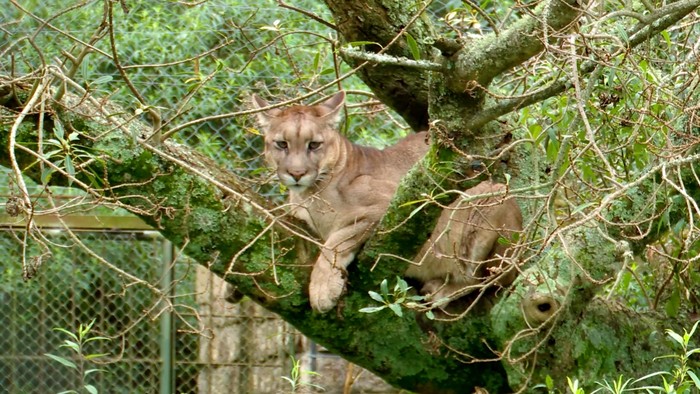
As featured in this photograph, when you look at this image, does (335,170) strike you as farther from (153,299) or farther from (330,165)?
(153,299)

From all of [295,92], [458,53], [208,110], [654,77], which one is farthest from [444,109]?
[208,110]

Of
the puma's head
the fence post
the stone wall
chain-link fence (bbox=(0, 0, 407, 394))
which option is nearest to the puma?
the puma's head

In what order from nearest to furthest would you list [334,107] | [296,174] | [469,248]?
[469,248] < [296,174] < [334,107]

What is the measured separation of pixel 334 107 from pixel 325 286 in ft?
4.69

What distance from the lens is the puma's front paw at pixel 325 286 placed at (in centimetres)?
536

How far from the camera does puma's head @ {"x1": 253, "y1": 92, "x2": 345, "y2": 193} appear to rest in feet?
20.2

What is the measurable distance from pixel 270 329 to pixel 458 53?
13.5 feet

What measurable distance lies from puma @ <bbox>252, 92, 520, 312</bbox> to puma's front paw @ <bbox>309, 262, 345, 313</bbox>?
0.43 meters

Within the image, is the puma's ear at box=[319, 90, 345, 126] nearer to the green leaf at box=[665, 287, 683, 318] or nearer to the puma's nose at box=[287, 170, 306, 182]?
the puma's nose at box=[287, 170, 306, 182]

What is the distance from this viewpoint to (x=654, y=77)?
4.83 metres

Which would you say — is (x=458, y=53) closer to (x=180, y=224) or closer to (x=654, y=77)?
(x=654, y=77)

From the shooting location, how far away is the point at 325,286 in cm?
537

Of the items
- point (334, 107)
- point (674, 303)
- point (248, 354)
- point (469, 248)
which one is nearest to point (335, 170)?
point (334, 107)

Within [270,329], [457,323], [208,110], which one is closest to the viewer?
[457,323]
